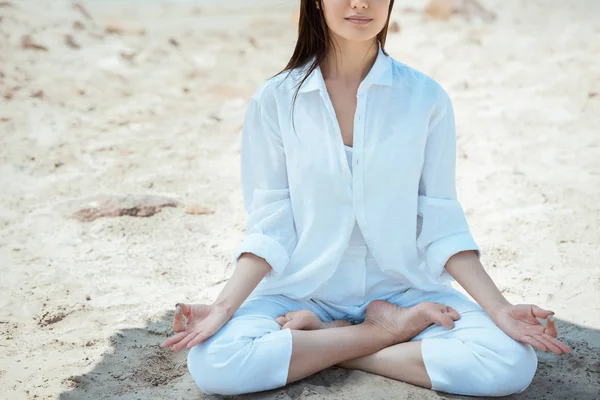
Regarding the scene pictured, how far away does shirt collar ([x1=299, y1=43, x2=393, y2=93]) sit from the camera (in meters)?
2.38

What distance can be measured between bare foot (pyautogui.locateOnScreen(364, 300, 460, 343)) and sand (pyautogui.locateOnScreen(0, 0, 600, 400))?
0.49 ft

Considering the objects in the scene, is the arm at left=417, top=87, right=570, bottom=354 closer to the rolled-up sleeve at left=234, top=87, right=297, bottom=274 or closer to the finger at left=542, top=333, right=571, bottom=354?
the finger at left=542, top=333, right=571, bottom=354

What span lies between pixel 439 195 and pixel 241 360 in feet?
2.64

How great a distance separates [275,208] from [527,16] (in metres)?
5.47

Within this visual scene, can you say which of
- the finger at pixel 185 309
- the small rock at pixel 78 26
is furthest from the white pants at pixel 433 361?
the small rock at pixel 78 26

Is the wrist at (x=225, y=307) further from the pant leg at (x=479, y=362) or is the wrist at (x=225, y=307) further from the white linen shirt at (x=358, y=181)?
the pant leg at (x=479, y=362)

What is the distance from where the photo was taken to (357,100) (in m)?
2.39

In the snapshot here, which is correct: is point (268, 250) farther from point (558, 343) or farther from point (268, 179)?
point (558, 343)

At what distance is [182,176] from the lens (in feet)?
14.1

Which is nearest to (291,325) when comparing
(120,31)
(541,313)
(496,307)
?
(496,307)

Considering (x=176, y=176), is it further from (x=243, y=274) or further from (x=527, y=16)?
(x=527, y=16)

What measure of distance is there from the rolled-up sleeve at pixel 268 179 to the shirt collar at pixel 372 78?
0.44ft

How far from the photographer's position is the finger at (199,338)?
2.19 meters

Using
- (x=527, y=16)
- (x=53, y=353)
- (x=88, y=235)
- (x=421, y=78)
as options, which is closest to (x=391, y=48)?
(x=527, y=16)
